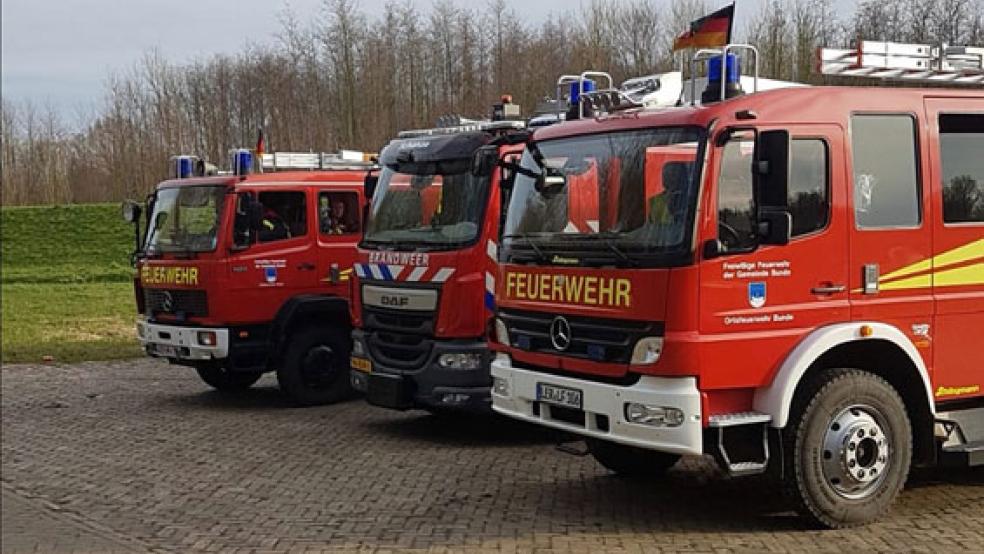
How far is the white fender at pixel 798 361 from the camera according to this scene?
19.3 ft

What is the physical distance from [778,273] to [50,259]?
34.3 meters

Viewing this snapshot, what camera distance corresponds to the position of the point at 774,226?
19.0ft

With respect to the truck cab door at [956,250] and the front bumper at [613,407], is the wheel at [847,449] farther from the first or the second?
the front bumper at [613,407]

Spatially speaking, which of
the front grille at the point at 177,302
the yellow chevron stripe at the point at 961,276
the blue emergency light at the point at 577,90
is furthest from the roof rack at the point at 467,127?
the yellow chevron stripe at the point at 961,276

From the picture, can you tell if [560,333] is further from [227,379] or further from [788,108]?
[227,379]

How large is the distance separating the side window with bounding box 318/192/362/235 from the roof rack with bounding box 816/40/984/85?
6171 millimetres

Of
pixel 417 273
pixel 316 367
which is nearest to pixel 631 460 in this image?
pixel 417 273

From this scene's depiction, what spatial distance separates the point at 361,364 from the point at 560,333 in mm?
3609

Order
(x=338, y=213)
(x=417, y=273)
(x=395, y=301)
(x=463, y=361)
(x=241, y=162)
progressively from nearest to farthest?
(x=463, y=361) → (x=417, y=273) → (x=395, y=301) → (x=241, y=162) → (x=338, y=213)

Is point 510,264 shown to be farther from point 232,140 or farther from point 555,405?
point 232,140

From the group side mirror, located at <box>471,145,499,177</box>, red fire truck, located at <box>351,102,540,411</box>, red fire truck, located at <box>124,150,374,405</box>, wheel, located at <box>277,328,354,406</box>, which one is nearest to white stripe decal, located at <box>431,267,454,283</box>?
red fire truck, located at <box>351,102,540,411</box>

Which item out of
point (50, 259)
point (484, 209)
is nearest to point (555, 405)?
point (484, 209)

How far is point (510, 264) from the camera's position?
7055 mm

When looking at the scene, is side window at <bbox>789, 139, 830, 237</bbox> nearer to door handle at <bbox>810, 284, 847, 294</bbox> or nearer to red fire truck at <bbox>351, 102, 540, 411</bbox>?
door handle at <bbox>810, 284, 847, 294</bbox>
